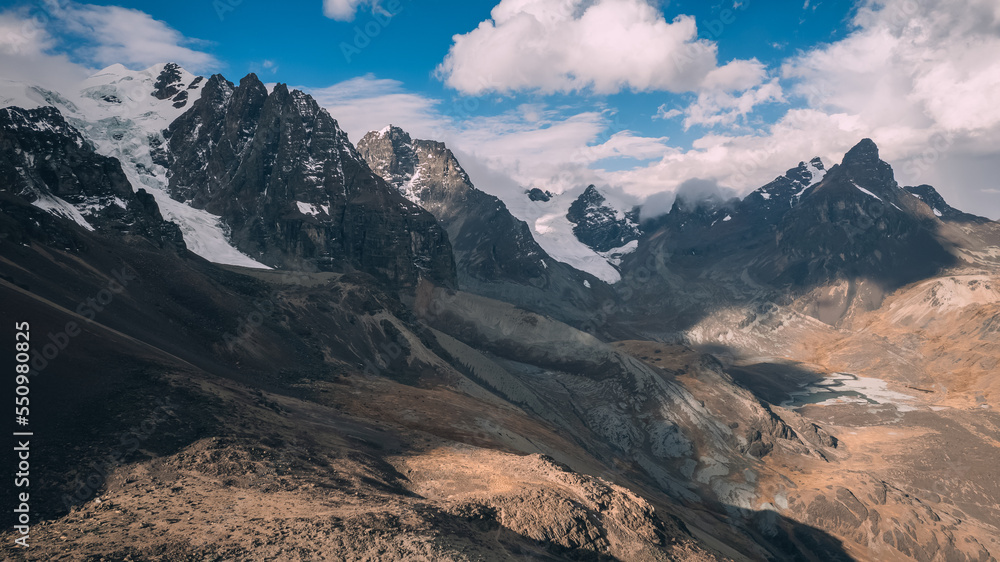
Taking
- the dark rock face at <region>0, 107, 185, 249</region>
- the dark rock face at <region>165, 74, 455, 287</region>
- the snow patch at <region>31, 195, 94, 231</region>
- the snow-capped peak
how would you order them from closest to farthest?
the snow patch at <region>31, 195, 94, 231</region>
the dark rock face at <region>0, 107, 185, 249</region>
the snow-capped peak
the dark rock face at <region>165, 74, 455, 287</region>

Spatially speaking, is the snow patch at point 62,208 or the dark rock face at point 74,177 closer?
the snow patch at point 62,208

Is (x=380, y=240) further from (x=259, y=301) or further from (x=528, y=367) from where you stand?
(x=259, y=301)

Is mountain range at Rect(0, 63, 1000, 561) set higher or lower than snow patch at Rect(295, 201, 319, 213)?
lower

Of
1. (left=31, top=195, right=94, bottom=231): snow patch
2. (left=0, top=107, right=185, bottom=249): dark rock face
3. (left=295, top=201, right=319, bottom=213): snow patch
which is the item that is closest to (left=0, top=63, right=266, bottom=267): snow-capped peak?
(left=295, top=201, right=319, bottom=213): snow patch

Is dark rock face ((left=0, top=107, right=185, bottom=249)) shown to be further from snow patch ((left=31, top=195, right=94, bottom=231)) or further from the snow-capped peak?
the snow-capped peak

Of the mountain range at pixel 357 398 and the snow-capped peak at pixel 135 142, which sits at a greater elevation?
the snow-capped peak at pixel 135 142

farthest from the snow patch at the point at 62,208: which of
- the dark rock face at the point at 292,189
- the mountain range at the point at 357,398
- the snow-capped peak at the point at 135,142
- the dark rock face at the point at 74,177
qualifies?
the dark rock face at the point at 292,189

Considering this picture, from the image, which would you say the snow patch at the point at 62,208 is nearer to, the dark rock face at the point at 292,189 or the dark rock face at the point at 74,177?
the dark rock face at the point at 74,177

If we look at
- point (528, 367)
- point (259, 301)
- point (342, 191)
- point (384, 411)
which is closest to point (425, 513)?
point (384, 411)
